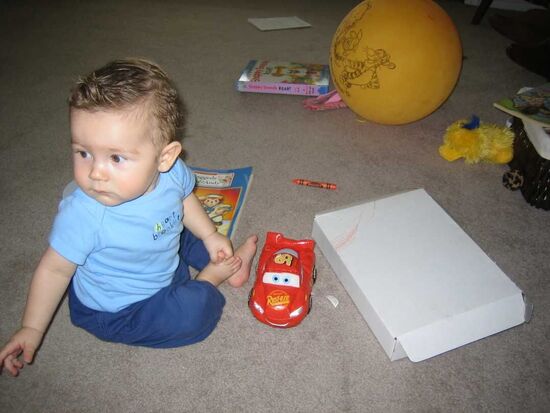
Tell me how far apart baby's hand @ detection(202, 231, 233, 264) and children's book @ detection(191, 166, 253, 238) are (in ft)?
0.42

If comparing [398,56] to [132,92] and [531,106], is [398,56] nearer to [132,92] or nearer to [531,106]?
[531,106]

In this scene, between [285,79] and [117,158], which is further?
[285,79]

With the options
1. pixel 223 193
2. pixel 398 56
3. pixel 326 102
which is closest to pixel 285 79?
pixel 326 102

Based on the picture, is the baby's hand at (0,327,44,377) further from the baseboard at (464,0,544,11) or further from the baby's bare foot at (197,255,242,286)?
the baseboard at (464,0,544,11)

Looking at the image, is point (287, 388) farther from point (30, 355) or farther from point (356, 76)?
point (356, 76)

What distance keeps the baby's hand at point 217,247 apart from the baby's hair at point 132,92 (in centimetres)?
26

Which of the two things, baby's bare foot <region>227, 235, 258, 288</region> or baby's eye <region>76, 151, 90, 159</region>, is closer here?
baby's eye <region>76, 151, 90, 159</region>

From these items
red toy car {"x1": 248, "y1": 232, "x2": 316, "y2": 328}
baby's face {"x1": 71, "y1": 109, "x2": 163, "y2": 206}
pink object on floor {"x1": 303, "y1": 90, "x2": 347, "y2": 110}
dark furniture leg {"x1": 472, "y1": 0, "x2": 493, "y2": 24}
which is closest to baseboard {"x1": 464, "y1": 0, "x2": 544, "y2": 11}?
dark furniture leg {"x1": 472, "y1": 0, "x2": 493, "y2": 24}

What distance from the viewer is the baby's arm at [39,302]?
2.10ft

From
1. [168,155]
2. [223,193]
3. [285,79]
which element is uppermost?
[168,155]

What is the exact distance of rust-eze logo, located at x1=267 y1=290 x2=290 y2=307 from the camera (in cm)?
80

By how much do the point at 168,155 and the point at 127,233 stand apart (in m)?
0.14

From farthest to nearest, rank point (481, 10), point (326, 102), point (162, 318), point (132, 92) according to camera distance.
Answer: point (481, 10)
point (326, 102)
point (162, 318)
point (132, 92)

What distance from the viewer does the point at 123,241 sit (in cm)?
66
